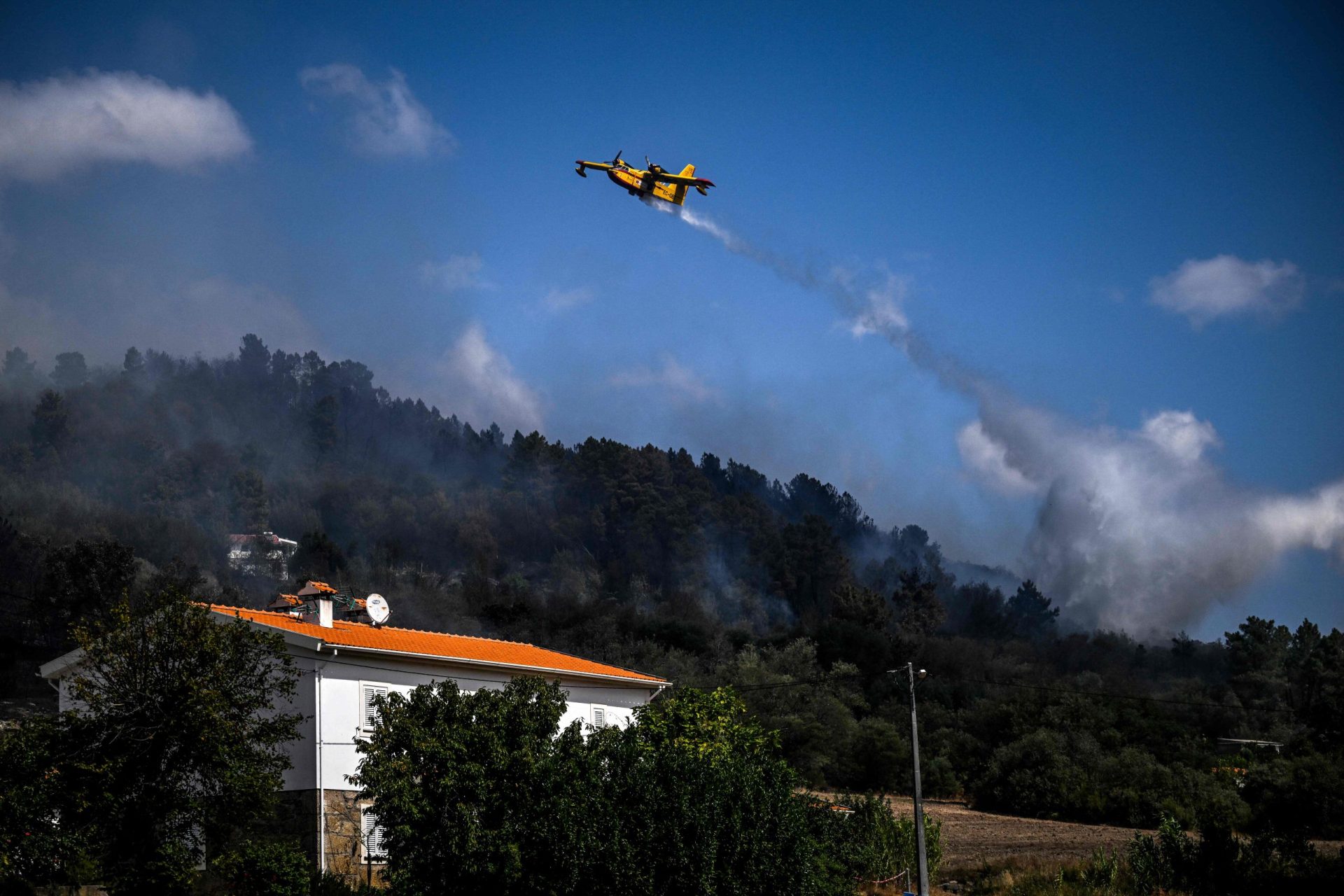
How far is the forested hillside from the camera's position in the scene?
63.0 m

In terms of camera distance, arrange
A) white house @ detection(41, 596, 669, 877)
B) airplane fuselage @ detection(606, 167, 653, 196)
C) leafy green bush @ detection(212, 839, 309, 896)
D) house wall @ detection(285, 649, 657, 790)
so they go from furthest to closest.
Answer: airplane fuselage @ detection(606, 167, 653, 196), house wall @ detection(285, 649, 657, 790), white house @ detection(41, 596, 669, 877), leafy green bush @ detection(212, 839, 309, 896)

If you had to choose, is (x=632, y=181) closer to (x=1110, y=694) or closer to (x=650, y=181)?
(x=650, y=181)

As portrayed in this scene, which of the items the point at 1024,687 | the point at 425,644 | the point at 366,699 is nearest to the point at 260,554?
the point at 1024,687

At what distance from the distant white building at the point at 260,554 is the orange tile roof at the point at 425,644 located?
256ft

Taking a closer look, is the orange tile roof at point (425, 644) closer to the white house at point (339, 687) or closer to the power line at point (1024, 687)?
the white house at point (339, 687)

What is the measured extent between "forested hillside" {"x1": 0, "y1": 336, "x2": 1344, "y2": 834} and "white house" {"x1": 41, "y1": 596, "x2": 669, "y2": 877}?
28.1 meters

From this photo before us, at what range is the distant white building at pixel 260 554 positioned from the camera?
107438mm

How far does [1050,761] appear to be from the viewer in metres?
59.4

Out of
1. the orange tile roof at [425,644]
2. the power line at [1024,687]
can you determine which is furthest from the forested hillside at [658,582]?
the orange tile roof at [425,644]

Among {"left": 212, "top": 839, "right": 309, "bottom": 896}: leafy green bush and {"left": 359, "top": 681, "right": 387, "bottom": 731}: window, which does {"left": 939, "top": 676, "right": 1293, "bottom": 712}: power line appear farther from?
{"left": 212, "top": 839, "right": 309, "bottom": 896}: leafy green bush

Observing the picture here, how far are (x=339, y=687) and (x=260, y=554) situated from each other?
296 ft

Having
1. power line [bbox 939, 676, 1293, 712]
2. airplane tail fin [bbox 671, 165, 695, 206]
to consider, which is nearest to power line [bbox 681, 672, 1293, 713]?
power line [bbox 939, 676, 1293, 712]

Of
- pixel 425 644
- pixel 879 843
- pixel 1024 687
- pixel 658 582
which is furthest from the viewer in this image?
pixel 658 582

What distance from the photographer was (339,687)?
26.3m
